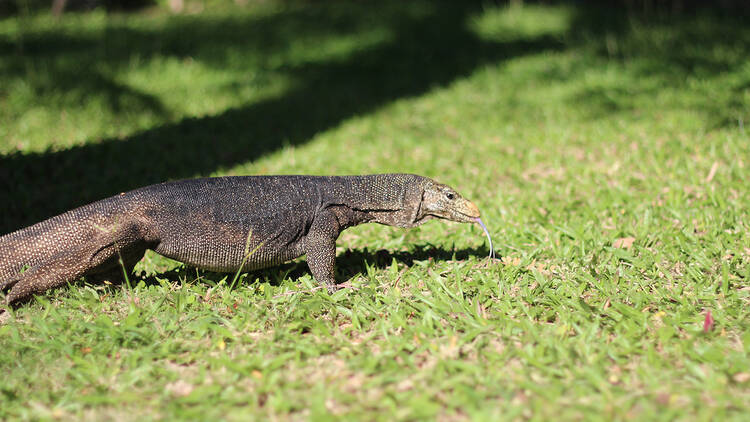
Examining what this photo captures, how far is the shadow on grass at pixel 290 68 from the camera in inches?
217

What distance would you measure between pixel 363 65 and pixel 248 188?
6644 mm

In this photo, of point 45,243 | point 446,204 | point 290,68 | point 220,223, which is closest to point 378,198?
point 446,204

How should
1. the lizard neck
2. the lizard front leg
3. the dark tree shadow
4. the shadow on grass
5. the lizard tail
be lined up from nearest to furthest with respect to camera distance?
the lizard tail, the lizard front leg, the lizard neck, the dark tree shadow, the shadow on grass

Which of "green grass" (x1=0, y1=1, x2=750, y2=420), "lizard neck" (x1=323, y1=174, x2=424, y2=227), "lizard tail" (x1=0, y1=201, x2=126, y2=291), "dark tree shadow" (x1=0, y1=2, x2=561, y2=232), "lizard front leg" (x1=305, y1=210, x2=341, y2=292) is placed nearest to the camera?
"green grass" (x1=0, y1=1, x2=750, y2=420)

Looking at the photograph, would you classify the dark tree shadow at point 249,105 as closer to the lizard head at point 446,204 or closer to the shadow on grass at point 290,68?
the shadow on grass at point 290,68

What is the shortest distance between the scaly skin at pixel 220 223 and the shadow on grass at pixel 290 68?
1.52 metres

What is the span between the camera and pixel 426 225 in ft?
15.8

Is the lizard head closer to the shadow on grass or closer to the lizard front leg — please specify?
the lizard front leg

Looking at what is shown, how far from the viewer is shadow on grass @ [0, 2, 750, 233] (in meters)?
5.52

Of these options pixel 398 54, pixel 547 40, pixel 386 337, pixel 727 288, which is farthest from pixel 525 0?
pixel 386 337

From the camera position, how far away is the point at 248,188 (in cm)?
343

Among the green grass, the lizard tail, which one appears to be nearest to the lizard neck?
the green grass

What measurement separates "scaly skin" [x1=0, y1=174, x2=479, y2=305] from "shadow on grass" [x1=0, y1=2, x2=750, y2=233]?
1.52 meters

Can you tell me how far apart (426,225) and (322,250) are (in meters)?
1.53
